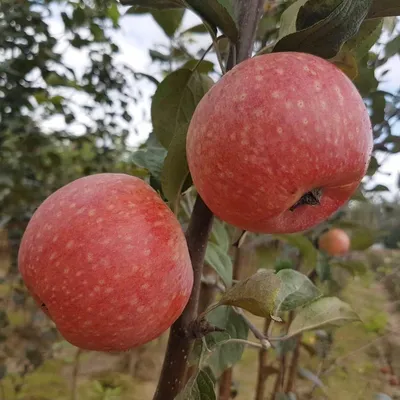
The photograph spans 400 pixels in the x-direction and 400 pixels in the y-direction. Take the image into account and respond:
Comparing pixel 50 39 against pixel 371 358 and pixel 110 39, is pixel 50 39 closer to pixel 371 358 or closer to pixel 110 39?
pixel 110 39

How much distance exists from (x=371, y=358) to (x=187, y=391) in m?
2.11

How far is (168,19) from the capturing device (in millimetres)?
699

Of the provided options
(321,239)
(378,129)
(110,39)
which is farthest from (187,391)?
(110,39)

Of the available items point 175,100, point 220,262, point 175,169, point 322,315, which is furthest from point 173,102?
point 322,315

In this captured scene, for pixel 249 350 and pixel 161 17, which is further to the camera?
pixel 249 350

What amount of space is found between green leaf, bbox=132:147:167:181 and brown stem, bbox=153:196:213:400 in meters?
0.10

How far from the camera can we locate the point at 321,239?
1.18 meters

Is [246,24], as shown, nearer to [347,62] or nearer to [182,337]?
[347,62]

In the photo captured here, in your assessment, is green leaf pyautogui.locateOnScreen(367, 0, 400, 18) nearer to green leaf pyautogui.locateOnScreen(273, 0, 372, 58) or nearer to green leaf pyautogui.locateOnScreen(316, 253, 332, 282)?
green leaf pyautogui.locateOnScreen(273, 0, 372, 58)

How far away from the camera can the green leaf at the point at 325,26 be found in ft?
1.15

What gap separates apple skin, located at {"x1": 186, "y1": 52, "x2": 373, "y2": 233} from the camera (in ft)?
1.09

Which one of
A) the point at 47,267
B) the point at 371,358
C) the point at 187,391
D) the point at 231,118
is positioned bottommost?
the point at 371,358

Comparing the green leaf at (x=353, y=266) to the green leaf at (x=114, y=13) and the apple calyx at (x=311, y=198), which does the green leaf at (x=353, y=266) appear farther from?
the green leaf at (x=114, y=13)

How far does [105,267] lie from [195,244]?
0.35 feet
